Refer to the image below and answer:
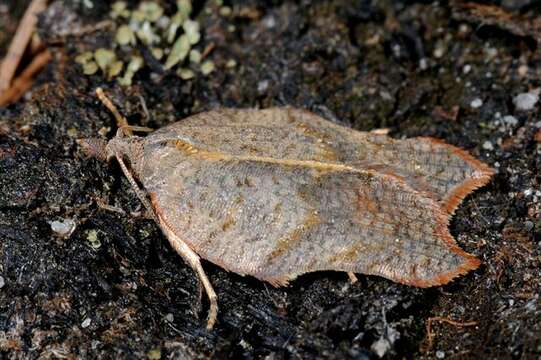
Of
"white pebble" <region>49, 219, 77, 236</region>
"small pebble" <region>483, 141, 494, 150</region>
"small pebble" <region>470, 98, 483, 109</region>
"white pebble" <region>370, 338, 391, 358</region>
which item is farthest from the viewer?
"small pebble" <region>470, 98, 483, 109</region>

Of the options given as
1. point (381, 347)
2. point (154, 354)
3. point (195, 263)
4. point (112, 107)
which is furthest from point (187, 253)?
point (112, 107)

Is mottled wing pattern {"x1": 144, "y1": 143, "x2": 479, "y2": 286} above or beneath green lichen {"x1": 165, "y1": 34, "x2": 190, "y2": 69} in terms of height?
beneath

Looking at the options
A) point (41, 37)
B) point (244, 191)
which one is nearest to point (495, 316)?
point (244, 191)

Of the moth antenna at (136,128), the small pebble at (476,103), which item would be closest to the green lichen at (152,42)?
the moth antenna at (136,128)

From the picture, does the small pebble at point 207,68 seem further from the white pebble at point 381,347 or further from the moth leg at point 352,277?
the white pebble at point 381,347

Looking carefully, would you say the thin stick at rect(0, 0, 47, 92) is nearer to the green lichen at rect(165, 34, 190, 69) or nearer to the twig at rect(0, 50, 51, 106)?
the twig at rect(0, 50, 51, 106)

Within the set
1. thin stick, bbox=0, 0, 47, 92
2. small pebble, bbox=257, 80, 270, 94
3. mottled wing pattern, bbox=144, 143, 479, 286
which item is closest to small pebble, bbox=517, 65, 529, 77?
mottled wing pattern, bbox=144, 143, 479, 286

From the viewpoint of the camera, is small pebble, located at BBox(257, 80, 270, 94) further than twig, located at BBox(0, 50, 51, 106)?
No

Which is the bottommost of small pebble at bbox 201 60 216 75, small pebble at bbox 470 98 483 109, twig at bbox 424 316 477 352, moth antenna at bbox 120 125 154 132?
twig at bbox 424 316 477 352

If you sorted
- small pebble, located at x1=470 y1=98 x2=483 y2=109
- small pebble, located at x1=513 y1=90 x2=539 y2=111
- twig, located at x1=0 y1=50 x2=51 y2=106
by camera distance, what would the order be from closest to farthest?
small pebble, located at x1=513 y1=90 x2=539 y2=111 → small pebble, located at x1=470 y1=98 x2=483 y2=109 → twig, located at x1=0 y1=50 x2=51 y2=106
